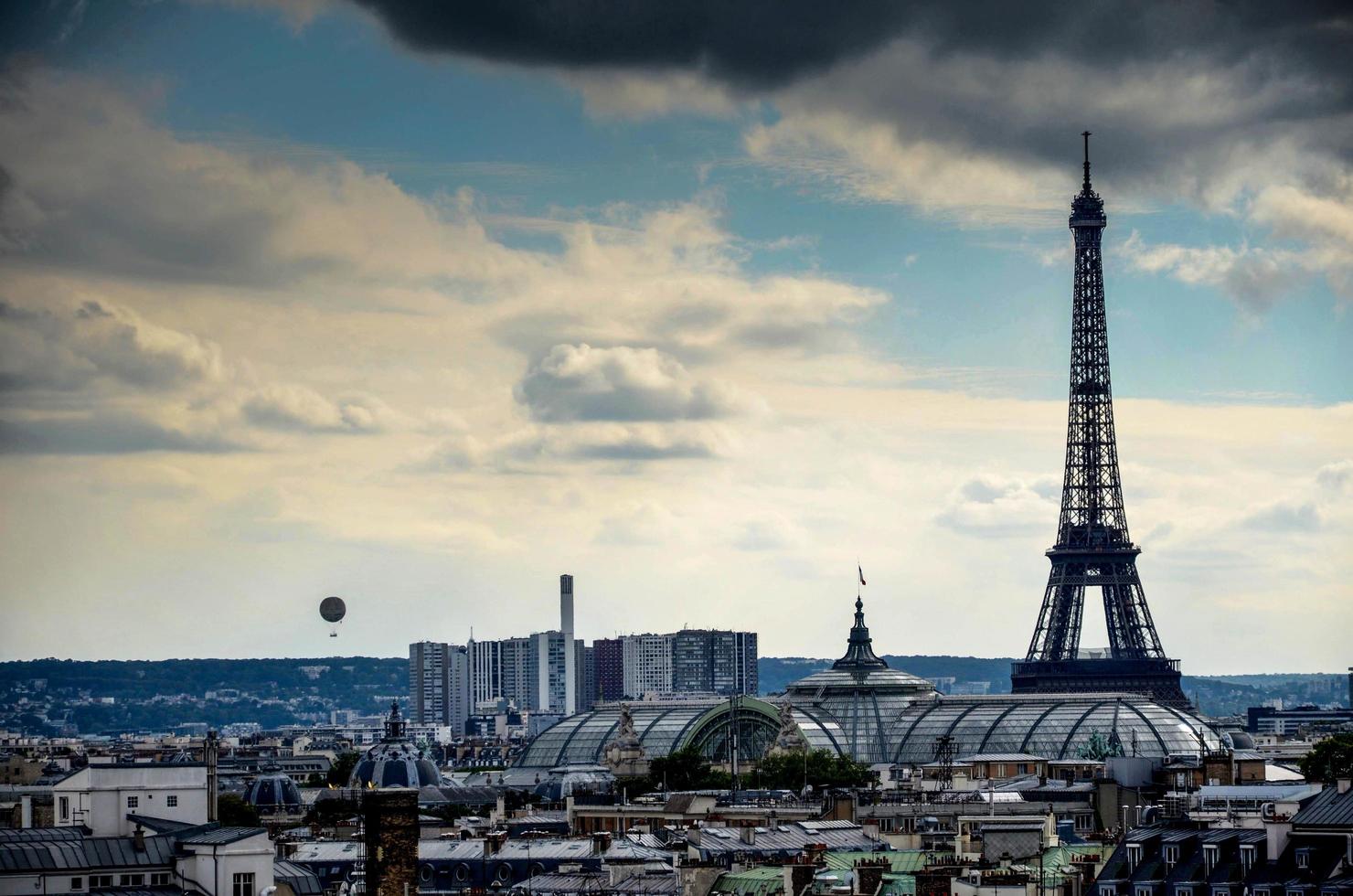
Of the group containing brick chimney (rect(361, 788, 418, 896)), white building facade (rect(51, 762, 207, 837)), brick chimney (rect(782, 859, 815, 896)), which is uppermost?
white building facade (rect(51, 762, 207, 837))

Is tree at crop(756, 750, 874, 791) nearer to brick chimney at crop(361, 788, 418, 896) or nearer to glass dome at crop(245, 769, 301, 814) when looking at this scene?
glass dome at crop(245, 769, 301, 814)

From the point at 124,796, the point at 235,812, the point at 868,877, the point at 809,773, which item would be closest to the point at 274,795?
the point at 235,812

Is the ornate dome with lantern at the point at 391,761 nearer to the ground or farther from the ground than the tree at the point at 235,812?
farther from the ground

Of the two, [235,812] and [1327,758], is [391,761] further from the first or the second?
[1327,758]

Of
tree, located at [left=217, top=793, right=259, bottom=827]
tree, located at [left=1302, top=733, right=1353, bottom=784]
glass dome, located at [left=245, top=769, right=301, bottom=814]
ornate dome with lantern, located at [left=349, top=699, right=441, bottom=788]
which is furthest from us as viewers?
glass dome, located at [left=245, top=769, right=301, bottom=814]

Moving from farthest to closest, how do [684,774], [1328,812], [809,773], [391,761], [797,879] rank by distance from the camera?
[684,774] < [809,773] < [391,761] < [797,879] < [1328,812]

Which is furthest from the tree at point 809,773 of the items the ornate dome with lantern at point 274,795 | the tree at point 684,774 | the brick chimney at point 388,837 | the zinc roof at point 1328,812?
the zinc roof at point 1328,812

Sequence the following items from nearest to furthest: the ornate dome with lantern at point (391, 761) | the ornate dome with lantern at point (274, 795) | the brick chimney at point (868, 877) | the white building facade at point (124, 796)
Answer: the brick chimney at point (868, 877), the white building facade at point (124, 796), the ornate dome with lantern at point (391, 761), the ornate dome with lantern at point (274, 795)

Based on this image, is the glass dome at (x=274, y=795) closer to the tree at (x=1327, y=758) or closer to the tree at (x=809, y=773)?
the tree at (x=809, y=773)

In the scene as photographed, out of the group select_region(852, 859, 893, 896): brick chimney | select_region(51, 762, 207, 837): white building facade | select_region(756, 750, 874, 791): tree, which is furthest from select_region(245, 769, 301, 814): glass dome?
select_region(852, 859, 893, 896): brick chimney

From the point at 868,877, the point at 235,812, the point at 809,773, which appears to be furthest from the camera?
the point at 809,773

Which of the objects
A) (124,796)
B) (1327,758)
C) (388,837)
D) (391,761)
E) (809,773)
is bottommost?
(388,837)
